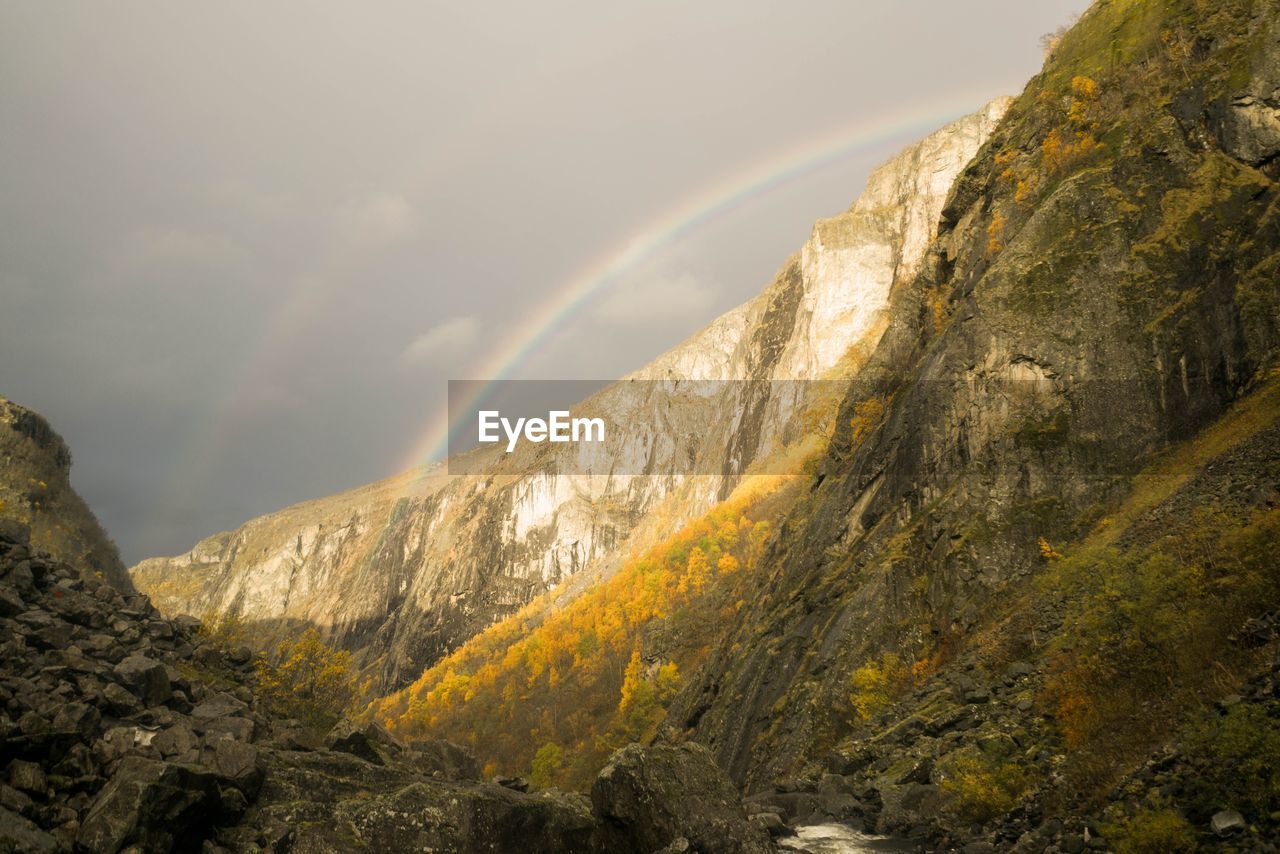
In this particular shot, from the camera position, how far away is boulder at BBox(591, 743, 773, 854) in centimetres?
1101

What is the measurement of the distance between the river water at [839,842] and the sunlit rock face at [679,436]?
112m

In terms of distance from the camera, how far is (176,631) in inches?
701

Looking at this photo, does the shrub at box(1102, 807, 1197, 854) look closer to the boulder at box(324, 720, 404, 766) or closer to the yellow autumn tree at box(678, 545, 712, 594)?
the boulder at box(324, 720, 404, 766)

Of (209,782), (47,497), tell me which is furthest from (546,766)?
(209,782)

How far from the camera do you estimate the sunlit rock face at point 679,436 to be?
423ft

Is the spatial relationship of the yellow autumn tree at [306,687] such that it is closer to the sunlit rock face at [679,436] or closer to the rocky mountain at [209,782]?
the rocky mountain at [209,782]

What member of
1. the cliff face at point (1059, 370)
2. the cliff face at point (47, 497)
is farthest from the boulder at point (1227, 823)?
the cliff face at point (47, 497)

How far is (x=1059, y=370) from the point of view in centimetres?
2645

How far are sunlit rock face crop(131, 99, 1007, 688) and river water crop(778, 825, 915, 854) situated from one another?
112 metres

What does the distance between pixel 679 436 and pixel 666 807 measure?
524 feet

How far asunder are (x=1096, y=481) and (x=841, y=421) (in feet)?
72.4

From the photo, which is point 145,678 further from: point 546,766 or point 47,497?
point 546,766

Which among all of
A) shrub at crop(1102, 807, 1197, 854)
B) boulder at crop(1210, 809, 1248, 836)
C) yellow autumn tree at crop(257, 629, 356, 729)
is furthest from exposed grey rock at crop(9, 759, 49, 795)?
boulder at crop(1210, 809, 1248, 836)

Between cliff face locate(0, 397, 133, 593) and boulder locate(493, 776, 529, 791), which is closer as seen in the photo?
boulder locate(493, 776, 529, 791)
